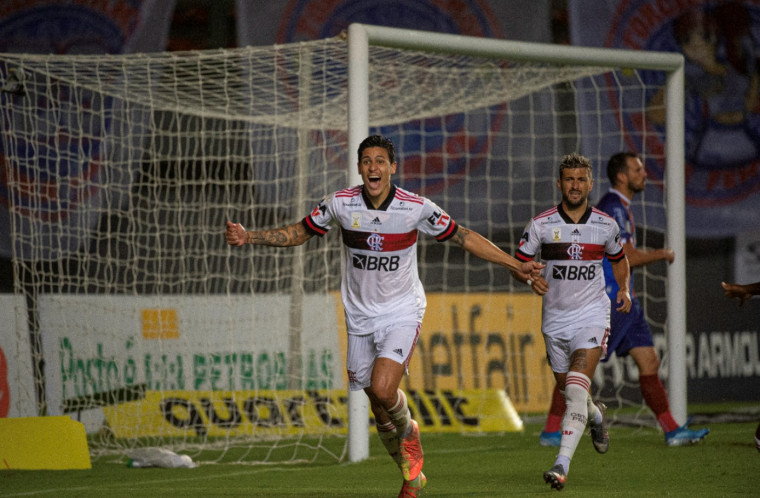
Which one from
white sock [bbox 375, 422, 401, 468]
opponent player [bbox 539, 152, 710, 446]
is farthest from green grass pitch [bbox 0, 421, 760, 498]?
white sock [bbox 375, 422, 401, 468]

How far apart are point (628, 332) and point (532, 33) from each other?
5.84m

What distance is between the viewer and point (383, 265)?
202 inches

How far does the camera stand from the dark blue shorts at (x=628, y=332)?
7.22 metres

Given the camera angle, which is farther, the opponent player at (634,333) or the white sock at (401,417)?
the opponent player at (634,333)

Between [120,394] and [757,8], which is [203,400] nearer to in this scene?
[120,394]

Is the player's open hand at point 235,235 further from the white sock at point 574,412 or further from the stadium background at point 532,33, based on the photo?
the stadium background at point 532,33

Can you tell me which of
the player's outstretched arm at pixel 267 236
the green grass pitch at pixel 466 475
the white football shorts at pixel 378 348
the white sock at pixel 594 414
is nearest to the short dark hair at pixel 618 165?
the green grass pitch at pixel 466 475

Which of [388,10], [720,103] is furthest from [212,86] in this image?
[720,103]

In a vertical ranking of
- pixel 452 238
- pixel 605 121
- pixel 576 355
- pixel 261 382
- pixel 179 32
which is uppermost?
pixel 179 32

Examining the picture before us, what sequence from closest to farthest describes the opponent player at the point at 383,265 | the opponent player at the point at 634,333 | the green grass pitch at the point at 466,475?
1. the opponent player at the point at 383,265
2. the green grass pitch at the point at 466,475
3. the opponent player at the point at 634,333

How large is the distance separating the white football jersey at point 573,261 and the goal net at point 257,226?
222 centimetres

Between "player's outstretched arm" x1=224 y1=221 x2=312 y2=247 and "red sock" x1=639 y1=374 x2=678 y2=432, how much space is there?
3.27m

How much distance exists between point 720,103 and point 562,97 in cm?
223

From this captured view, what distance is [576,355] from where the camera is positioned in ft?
18.4
